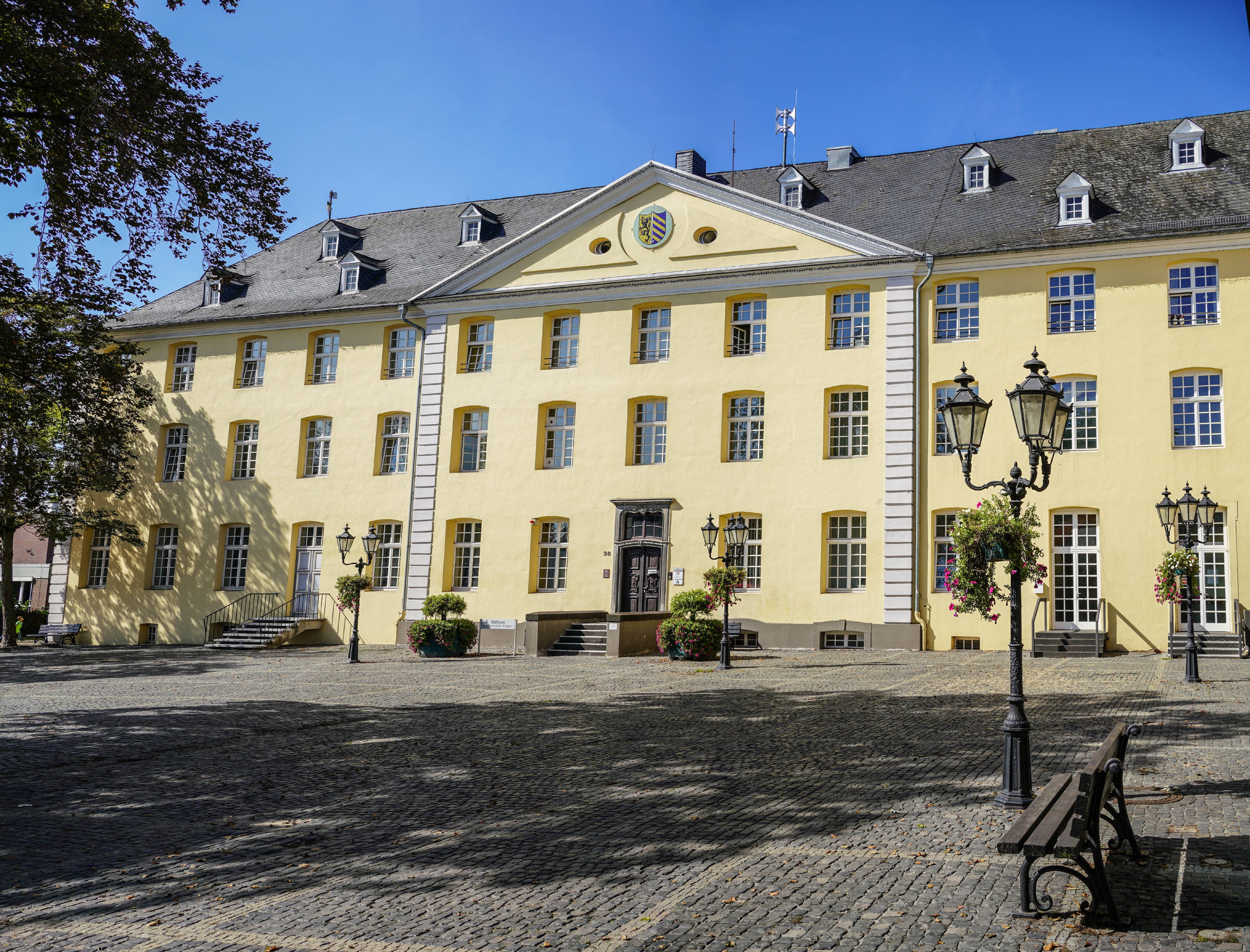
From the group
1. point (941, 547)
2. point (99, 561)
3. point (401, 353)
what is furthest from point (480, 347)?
point (99, 561)

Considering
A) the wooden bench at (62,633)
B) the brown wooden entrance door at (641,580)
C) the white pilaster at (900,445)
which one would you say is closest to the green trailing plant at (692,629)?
the brown wooden entrance door at (641,580)

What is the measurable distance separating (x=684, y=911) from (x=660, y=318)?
23.5m

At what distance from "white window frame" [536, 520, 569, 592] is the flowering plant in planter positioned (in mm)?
5963

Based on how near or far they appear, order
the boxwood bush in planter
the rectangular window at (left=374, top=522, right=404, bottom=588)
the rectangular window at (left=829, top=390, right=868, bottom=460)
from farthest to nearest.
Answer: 1. the rectangular window at (left=374, top=522, right=404, bottom=588)
2. the rectangular window at (left=829, top=390, right=868, bottom=460)
3. the boxwood bush in planter

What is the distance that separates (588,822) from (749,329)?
21.0m

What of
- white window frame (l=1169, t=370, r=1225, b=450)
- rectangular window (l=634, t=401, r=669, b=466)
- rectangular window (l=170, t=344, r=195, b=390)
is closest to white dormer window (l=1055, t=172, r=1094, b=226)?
white window frame (l=1169, t=370, r=1225, b=450)

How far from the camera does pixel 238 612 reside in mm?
30406

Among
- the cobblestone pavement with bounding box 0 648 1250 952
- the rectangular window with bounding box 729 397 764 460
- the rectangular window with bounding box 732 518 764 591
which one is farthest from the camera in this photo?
the rectangular window with bounding box 729 397 764 460

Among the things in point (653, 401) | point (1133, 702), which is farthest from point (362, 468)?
point (1133, 702)

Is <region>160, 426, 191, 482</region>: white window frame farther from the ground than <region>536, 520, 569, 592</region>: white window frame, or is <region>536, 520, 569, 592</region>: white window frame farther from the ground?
<region>160, 426, 191, 482</region>: white window frame

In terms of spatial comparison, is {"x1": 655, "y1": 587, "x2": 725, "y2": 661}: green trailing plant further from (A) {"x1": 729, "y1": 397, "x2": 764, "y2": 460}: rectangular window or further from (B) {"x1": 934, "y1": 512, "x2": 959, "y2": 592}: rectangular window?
(B) {"x1": 934, "y1": 512, "x2": 959, "y2": 592}: rectangular window

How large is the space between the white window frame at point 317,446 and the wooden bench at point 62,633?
8.68m

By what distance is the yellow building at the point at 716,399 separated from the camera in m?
23.2

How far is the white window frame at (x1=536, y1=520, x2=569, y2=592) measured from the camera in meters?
27.8
